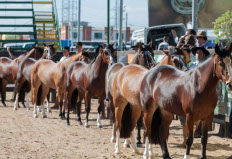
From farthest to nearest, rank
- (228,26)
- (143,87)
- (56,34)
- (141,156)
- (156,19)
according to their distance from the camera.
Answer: (156,19) → (228,26) → (56,34) → (141,156) → (143,87)

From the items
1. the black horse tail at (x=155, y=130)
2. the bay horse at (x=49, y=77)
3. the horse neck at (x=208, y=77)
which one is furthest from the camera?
the bay horse at (x=49, y=77)

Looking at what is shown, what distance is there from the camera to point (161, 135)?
8742mm

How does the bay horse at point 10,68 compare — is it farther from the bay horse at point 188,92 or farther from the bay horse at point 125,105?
the bay horse at point 188,92

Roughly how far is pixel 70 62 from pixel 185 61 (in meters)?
5.82

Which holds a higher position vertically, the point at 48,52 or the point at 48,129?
the point at 48,52

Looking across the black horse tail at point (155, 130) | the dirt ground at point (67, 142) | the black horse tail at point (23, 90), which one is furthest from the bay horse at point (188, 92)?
the black horse tail at point (23, 90)

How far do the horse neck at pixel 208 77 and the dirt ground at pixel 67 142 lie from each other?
6.38 ft

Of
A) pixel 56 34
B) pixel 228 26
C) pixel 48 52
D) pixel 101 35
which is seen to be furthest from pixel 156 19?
pixel 101 35

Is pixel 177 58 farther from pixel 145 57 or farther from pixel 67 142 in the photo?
pixel 67 142

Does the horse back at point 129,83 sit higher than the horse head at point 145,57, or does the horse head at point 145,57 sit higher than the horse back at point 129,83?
the horse head at point 145,57

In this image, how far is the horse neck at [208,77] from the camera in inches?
303

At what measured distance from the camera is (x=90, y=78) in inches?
537

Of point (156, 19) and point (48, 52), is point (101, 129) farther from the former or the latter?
point (156, 19)

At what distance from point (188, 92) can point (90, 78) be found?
6.04 m
